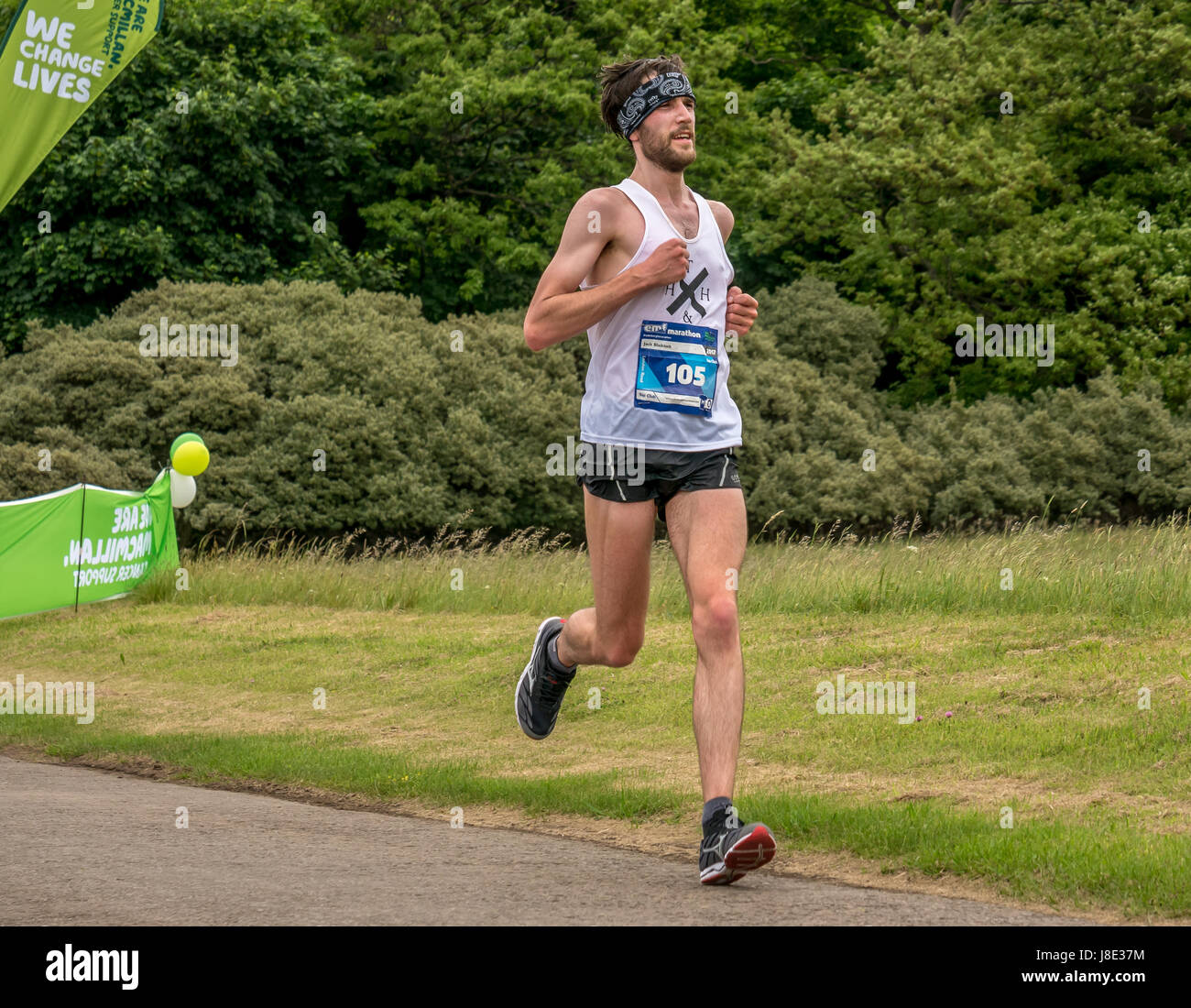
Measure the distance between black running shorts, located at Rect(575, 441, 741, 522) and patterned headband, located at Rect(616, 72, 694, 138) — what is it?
1174 millimetres

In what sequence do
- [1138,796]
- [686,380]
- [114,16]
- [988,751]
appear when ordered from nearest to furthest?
1. [686,380]
2. [1138,796]
3. [988,751]
4. [114,16]

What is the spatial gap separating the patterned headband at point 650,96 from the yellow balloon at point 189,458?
12500mm

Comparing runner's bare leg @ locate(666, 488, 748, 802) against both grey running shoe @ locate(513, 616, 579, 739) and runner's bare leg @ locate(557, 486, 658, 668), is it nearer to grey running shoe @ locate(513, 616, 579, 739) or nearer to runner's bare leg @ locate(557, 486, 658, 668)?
runner's bare leg @ locate(557, 486, 658, 668)

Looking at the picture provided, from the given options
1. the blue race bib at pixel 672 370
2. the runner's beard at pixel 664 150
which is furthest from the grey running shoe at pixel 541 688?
the runner's beard at pixel 664 150

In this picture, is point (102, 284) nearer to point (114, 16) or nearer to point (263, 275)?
point (263, 275)

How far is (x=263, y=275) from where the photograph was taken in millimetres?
29344

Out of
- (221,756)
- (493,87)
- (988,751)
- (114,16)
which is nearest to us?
(988,751)

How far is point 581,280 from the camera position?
17.6ft

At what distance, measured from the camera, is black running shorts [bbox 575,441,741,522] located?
5293 mm

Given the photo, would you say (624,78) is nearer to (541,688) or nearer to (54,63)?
(541,688)

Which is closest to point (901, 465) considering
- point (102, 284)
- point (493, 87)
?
point (493, 87)

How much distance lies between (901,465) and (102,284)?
14.7m

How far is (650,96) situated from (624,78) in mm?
169

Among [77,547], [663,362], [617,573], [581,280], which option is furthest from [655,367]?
[77,547]
